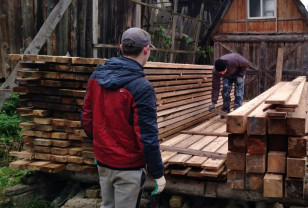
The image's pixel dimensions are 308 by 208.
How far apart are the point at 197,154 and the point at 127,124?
2.43 metres

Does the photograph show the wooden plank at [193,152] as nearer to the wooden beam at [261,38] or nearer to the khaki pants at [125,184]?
the khaki pants at [125,184]

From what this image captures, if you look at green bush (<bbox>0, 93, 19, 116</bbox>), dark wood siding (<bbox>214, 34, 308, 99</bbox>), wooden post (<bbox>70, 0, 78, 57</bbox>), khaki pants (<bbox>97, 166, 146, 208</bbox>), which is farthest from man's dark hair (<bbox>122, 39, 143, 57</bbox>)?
dark wood siding (<bbox>214, 34, 308, 99</bbox>)

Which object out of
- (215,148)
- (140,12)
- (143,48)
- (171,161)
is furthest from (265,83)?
(143,48)

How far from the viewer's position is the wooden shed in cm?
1554

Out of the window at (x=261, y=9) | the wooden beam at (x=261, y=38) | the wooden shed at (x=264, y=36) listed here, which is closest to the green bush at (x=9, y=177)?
the wooden shed at (x=264, y=36)

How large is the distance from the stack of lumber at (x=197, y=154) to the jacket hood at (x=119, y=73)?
206 cm

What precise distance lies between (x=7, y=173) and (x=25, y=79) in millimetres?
1910

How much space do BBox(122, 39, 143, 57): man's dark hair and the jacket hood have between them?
6cm

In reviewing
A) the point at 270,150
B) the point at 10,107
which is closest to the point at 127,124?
the point at 270,150

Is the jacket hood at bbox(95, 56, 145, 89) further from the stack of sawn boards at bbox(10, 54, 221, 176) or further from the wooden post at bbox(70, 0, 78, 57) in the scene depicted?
the wooden post at bbox(70, 0, 78, 57)

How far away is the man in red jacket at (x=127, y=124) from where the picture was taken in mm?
3330

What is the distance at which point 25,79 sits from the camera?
18.5 feet

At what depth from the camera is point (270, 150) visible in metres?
4.07

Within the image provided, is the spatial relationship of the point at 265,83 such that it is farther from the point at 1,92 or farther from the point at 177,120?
the point at 1,92
